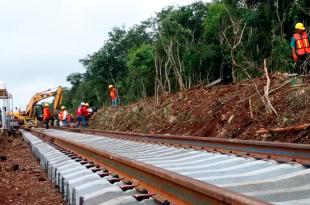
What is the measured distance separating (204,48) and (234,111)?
54.1 ft

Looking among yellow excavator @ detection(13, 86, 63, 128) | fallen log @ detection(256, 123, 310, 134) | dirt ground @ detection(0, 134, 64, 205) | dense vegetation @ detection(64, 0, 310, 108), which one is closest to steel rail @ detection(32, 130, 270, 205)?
dirt ground @ detection(0, 134, 64, 205)

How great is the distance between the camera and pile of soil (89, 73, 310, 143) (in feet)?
31.5

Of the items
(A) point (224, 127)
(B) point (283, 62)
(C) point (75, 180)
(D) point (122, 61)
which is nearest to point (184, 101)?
(B) point (283, 62)

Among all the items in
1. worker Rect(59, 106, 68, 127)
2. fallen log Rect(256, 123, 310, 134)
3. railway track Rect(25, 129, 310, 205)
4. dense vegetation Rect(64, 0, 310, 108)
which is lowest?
railway track Rect(25, 129, 310, 205)

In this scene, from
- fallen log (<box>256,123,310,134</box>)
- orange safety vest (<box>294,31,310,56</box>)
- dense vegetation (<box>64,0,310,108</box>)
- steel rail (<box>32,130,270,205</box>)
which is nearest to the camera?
steel rail (<box>32,130,270,205</box>)

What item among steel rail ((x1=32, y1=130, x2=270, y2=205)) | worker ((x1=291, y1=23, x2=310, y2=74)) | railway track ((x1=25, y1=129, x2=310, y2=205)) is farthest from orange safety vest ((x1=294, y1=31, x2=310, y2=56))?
steel rail ((x1=32, y1=130, x2=270, y2=205))

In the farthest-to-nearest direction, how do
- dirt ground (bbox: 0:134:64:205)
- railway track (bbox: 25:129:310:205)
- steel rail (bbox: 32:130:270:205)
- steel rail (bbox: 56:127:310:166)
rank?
dirt ground (bbox: 0:134:64:205) → steel rail (bbox: 56:127:310:166) → railway track (bbox: 25:129:310:205) → steel rail (bbox: 32:130:270:205)

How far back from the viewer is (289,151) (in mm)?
6008

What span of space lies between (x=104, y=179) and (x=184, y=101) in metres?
11.7

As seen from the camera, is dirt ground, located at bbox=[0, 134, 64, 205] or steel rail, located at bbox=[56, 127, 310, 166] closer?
steel rail, located at bbox=[56, 127, 310, 166]

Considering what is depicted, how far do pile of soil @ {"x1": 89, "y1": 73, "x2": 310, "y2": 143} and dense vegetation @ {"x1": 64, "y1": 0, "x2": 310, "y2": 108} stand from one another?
88 centimetres

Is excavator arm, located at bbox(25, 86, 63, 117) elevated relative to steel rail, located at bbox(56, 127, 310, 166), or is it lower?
elevated

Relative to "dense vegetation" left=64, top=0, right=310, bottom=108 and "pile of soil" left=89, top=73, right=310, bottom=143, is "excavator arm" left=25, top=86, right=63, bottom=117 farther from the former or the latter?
"pile of soil" left=89, top=73, right=310, bottom=143

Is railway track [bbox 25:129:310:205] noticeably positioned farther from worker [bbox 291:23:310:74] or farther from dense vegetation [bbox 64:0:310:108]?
dense vegetation [bbox 64:0:310:108]
